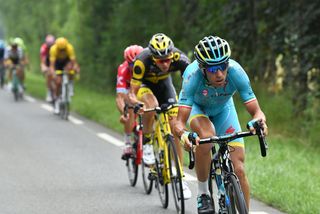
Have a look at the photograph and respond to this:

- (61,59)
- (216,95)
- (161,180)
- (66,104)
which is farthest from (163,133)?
(61,59)

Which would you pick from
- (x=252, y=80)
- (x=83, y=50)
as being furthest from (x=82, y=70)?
(x=252, y=80)

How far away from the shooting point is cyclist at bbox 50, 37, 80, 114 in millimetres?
18156

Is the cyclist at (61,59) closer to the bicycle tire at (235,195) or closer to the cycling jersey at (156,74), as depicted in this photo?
the cycling jersey at (156,74)

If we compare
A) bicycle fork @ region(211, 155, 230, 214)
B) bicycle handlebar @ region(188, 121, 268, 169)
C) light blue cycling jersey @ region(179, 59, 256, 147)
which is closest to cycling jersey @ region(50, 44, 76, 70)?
light blue cycling jersey @ region(179, 59, 256, 147)

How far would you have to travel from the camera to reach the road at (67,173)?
8.59 m

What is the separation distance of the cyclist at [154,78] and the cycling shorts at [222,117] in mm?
1057

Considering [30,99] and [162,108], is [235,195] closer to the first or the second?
[162,108]

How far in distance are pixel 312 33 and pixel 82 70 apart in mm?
15905

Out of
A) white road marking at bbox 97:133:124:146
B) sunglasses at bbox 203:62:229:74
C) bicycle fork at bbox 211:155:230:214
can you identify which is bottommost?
white road marking at bbox 97:133:124:146

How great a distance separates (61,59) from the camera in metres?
18.5

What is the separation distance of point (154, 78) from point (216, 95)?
237 centimetres

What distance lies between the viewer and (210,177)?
689 centimetres

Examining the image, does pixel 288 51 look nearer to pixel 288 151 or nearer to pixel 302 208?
pixel 288 151

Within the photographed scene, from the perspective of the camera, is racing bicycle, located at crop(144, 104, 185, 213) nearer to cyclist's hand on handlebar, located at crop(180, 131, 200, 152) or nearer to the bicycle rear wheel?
the bicycle rear wheel
